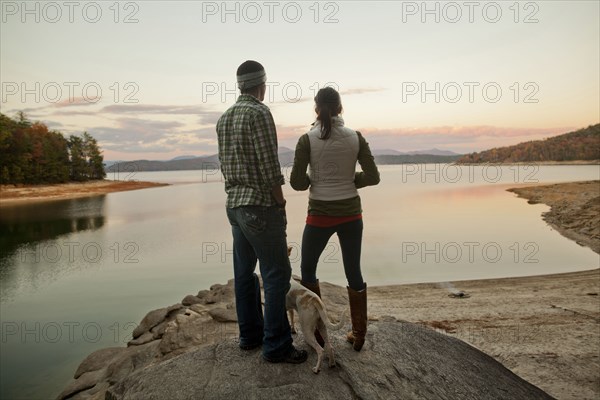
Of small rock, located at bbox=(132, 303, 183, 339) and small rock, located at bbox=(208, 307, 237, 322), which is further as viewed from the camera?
small rock, located at bbox=(132, 303, 183, 339)

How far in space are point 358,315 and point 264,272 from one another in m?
1.10

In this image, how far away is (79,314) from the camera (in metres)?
14.0

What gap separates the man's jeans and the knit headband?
1.09 metres

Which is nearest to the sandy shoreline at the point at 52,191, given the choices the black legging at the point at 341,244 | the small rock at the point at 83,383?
the small rock at the point at 83,383

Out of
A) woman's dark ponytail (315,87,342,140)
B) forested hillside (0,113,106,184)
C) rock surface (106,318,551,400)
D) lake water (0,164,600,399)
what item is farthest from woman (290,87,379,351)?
forested hillside (0,113,106,184)

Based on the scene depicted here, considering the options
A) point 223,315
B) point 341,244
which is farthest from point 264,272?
point 223,315

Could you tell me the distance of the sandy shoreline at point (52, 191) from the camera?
57.9 m

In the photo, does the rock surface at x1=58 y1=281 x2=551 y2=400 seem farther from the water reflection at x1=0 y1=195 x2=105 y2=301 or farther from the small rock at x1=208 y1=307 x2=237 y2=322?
the water reflection at x1=0 y1=195 x2=105 y2=301

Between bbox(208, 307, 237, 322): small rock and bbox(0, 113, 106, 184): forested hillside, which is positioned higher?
bbox(0, 113, 106, 184): forested hillside

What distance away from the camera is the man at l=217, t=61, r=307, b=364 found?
136 inches

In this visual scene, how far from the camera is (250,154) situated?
351cm

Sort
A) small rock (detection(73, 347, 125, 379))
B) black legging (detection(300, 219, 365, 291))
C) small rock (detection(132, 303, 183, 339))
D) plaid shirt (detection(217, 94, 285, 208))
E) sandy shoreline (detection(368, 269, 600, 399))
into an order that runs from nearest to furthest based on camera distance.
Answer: plaid shirt (detection(217, 94, 285, 208)) → black legging (detection(300, 219, 365, 291)) → sandy shoreline (detection(368, 269, 600, 399)) → small rock (detection(73, 347, 125, 379)) → small rock (detection(132, 303, 183, 339))

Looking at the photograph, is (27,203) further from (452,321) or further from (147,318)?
(452,321)

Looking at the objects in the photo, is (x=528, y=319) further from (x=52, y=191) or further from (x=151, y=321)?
(x=52, y=191)
